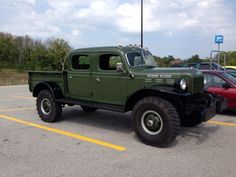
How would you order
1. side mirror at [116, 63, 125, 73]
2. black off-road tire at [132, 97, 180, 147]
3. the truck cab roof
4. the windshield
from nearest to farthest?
black off-road tire at [132, 97, 180, 147]
side mirror at [116, 63, 125, 73]
the windshield
the truck cab roof

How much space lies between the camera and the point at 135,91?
598 cm

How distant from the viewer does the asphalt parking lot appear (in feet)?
14.4

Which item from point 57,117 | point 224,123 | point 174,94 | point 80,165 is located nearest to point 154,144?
point 174,94

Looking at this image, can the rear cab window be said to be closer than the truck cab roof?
No

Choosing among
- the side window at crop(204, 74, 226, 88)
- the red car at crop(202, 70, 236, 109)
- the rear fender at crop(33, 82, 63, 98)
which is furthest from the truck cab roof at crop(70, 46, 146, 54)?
the side window at crop(204, 74, 226, 88)

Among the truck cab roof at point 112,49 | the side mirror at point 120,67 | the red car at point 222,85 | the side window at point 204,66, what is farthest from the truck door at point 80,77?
the side window at point 204,66

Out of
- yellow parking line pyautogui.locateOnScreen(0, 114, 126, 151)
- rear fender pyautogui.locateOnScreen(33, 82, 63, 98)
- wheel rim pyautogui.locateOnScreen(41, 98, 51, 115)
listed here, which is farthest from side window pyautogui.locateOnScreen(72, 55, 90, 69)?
yellow parking line pyautogui.locateOnScreen(0, 114, 126, 151)

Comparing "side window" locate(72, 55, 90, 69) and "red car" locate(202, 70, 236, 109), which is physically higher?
"side window" locate(72, 55, 90, 69)

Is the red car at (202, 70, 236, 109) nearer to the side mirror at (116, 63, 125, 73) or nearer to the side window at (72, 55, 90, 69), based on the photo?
the side mirror at (116, 63, 125, 73)

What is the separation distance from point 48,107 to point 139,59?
3.07 meters

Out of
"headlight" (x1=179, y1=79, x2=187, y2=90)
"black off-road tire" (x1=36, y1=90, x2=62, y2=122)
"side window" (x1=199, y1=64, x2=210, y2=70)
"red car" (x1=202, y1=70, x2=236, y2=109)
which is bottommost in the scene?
"black off-road tire" (x1=36, y1=90, x2=62, y2=122)

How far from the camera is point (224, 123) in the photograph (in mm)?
7461

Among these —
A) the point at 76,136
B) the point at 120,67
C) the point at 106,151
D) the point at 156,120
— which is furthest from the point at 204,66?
the point at 106,151

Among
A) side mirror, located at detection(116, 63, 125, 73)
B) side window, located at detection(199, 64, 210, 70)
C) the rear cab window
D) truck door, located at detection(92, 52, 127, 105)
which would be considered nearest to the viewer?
side mirror, located at detection(116, 63, 125, 73)
